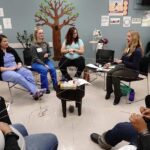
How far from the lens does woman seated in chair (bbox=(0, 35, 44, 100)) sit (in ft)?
10.0

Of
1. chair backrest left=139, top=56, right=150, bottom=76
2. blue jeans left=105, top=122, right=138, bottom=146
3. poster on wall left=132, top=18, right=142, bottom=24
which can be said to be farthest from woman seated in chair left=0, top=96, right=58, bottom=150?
poster on wall left=132, top=18, right=142, bottom=24

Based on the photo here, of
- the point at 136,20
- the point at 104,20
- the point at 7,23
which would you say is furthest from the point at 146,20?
the point at 7,23

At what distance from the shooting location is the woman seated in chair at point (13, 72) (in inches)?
120

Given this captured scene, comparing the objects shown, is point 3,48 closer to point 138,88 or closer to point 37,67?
point 37,67

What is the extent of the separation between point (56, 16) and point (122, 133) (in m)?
3.27

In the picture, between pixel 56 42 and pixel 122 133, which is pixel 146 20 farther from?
pixel 122 133

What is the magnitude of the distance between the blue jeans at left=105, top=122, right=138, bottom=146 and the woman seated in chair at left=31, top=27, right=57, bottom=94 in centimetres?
179

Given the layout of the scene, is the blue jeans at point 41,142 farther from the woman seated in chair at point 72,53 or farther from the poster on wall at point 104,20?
the poster on wall at point 104,20

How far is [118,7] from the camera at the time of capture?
14.3 ft

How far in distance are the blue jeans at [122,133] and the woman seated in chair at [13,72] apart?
158 centimetres

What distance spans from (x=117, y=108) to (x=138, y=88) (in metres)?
0.94

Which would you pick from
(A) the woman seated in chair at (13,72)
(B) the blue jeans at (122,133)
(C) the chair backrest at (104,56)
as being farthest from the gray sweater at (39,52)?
(B) the blue jeans at (122,133)

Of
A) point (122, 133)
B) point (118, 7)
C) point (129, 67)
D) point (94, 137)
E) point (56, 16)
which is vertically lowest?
point (94, 137)

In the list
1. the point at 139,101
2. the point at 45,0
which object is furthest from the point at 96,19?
the point at 139,101
